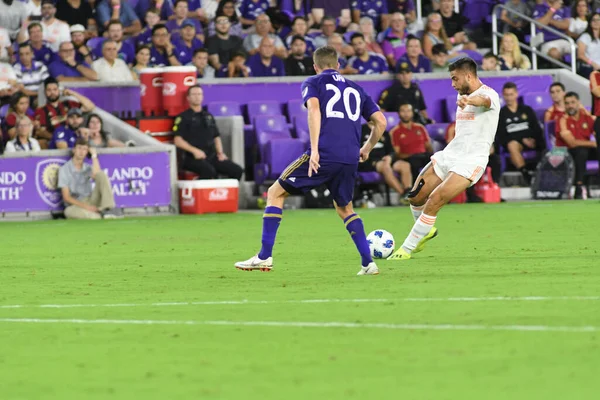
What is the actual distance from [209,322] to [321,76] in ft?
11.2

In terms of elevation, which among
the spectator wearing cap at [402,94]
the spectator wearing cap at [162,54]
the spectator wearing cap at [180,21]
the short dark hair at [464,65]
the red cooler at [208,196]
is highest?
the spectator wearing cap at [180,21]

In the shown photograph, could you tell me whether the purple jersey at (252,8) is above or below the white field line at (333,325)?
above

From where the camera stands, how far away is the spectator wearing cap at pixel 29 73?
2216 centimetres

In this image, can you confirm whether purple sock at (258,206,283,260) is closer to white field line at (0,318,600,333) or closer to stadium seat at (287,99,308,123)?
white field line at (0,318,600,333)

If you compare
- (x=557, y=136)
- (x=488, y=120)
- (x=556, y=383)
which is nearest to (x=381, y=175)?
(x=557, y=136)

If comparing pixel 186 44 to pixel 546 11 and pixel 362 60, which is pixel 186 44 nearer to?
pixel 362 60

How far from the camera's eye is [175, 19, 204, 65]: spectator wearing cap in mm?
23688

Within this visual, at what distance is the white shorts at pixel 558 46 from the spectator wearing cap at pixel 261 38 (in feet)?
20.3

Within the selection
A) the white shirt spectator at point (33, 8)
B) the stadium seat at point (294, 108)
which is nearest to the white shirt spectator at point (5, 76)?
the white shirt spectator at point (33, 8)

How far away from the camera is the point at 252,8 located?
83.3 ft

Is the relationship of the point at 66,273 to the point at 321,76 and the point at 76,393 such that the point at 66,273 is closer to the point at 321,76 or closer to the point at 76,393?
the point at 321,76

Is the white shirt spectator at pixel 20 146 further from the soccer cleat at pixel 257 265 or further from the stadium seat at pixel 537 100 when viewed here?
the soccer cleat at pixel 257 265

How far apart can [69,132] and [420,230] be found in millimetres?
10246

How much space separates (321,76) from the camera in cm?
1078
